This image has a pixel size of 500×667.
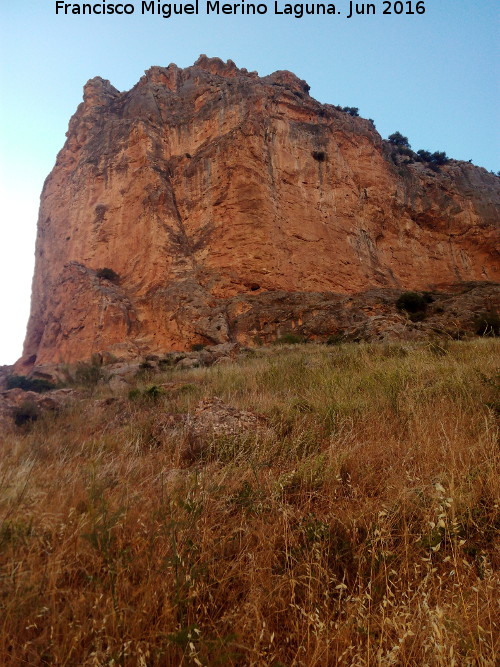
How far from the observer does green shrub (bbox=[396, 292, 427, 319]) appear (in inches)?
727

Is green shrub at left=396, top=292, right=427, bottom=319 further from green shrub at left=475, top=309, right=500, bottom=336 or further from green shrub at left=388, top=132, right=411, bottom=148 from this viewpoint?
green shrub at left=388, top=132, right=411, bottom=148

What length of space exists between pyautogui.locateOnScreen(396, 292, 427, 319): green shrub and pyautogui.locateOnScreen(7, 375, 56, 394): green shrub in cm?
1487

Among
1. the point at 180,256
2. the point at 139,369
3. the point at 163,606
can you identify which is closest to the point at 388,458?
the point at 163,606

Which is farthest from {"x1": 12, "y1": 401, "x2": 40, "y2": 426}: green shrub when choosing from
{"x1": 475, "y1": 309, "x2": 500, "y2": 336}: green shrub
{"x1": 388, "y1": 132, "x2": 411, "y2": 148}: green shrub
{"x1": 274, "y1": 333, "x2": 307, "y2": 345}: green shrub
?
{"x1": 388, "y1": 132, "x2": 411, "y2": 148}: green shrub

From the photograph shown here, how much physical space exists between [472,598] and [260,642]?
77 centimetres

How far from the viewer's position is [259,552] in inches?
64.6

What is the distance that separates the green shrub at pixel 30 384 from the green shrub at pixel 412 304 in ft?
48.8

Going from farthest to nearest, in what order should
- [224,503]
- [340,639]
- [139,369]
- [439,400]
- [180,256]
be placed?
[180,256]
[139,369]
[439,400]
[224,503]
[340,639]

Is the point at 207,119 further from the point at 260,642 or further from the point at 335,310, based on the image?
the point at 260,642

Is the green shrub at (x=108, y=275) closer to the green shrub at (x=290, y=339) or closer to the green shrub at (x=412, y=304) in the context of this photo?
the green shrub at (x=290, y=339)

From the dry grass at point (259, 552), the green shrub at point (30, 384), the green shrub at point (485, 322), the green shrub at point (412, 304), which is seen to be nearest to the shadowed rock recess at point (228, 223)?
the green shrub at point (412, 304)

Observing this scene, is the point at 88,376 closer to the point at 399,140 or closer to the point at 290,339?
the point at 290,339

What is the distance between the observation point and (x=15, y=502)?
164cm

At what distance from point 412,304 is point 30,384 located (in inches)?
635
